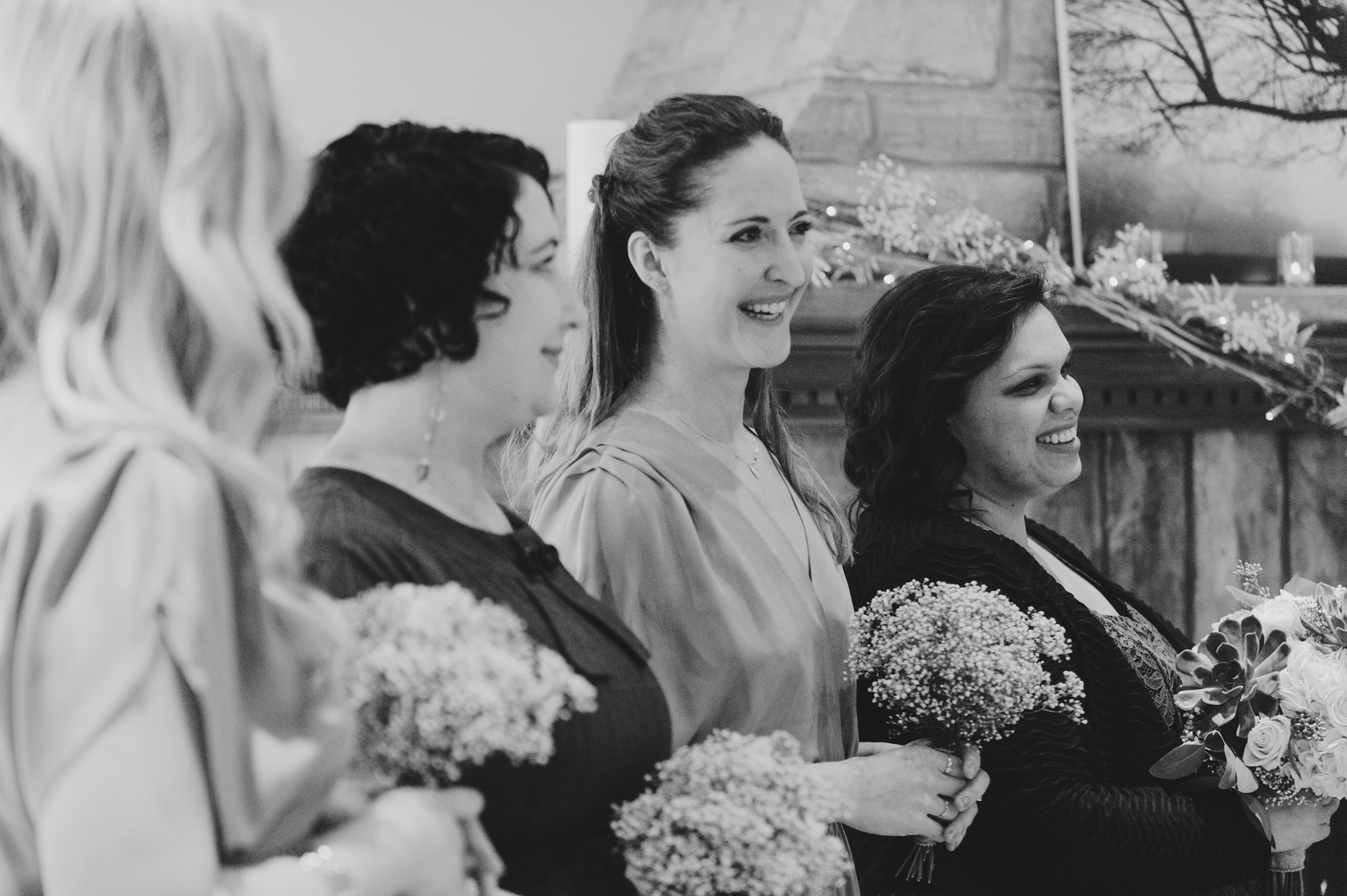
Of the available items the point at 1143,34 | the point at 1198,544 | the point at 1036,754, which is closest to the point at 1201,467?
the point at 1198,544

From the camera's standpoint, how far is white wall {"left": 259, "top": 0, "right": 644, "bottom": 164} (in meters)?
3.32

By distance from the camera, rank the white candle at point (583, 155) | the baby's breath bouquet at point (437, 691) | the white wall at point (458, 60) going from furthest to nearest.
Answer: the white wall at point (458, 60)
the white candle at point (583, 155)
the baby's breath bouquet at point (437, 691)

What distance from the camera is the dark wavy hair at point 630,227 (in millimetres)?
1932

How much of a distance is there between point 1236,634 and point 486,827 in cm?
131

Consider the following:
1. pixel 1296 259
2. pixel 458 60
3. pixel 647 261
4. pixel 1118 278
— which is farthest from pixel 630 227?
pixel 1296 259

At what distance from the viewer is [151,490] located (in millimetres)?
905

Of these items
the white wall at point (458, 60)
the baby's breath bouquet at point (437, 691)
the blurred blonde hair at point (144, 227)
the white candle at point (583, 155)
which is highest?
the white wall at point (458, 60)

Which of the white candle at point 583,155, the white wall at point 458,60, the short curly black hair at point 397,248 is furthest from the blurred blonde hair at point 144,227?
the white wall at point 458,60

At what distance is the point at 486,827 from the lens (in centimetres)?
125

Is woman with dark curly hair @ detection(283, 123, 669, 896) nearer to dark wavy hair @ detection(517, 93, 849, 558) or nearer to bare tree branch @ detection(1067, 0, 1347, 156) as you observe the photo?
dark wavy hair @ detection(517, 93, 849, 558)

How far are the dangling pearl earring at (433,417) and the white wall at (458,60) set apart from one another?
80.2 inches

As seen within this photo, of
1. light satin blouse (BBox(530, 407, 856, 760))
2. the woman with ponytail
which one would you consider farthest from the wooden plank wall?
light satin blouse (BBox(530, 407, 856, 760))

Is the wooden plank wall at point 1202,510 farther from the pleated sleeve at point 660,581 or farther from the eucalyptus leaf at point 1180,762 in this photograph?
the pleated sleeve at point 660,581

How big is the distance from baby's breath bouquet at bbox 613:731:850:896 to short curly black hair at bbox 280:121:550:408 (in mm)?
433
